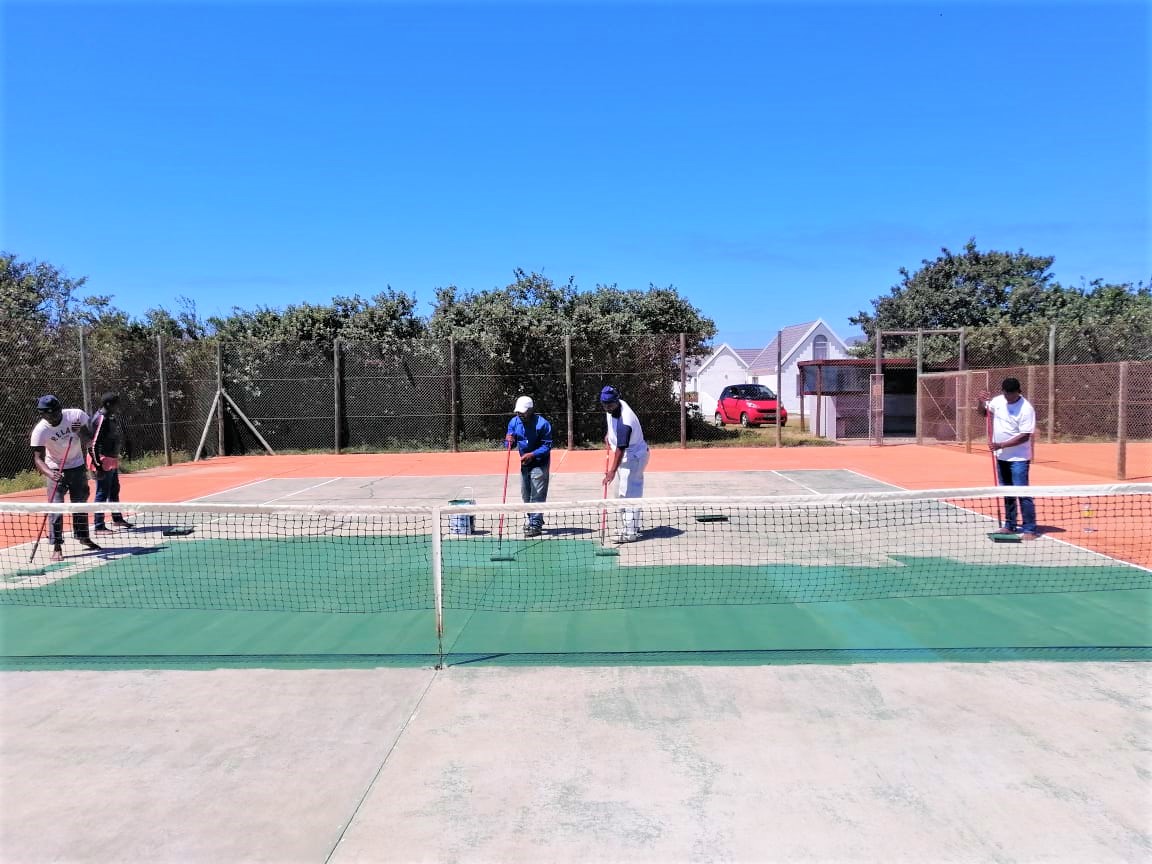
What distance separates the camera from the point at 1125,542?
838 centimetres

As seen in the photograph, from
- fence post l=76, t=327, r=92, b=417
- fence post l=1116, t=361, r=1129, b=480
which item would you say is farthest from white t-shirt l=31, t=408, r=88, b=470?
fence post l=1116, t=361, r=1129, b=480

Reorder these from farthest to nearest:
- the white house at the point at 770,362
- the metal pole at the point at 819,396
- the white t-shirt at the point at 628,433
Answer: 1. the white house at the point at 770,362
2. the metal pole at the point at 819,396
3. the white t-shirt at the point at 628,433

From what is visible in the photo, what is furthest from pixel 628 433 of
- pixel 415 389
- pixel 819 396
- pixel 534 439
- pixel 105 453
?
pixel 819 396

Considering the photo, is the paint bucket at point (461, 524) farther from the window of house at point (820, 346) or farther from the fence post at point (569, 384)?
the window of house at point (820, 346)

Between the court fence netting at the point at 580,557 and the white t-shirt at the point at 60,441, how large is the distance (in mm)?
599

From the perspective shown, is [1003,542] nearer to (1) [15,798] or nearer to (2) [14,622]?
(1) [15,798]

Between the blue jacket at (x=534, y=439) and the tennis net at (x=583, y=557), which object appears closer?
the tennis net at (x=583, y=557)

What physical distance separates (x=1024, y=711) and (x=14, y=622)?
277 inches

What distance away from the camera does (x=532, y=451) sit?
9344 millimetres

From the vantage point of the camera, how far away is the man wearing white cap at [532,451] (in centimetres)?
927

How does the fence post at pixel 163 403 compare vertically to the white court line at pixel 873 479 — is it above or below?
above

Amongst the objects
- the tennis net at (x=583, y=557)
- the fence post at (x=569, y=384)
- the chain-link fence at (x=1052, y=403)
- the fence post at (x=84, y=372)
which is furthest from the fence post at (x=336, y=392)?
the chain-link fence at (x=1052, y=403)

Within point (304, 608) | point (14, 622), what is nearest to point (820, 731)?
point (304, 608)

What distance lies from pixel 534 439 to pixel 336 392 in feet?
43.3
